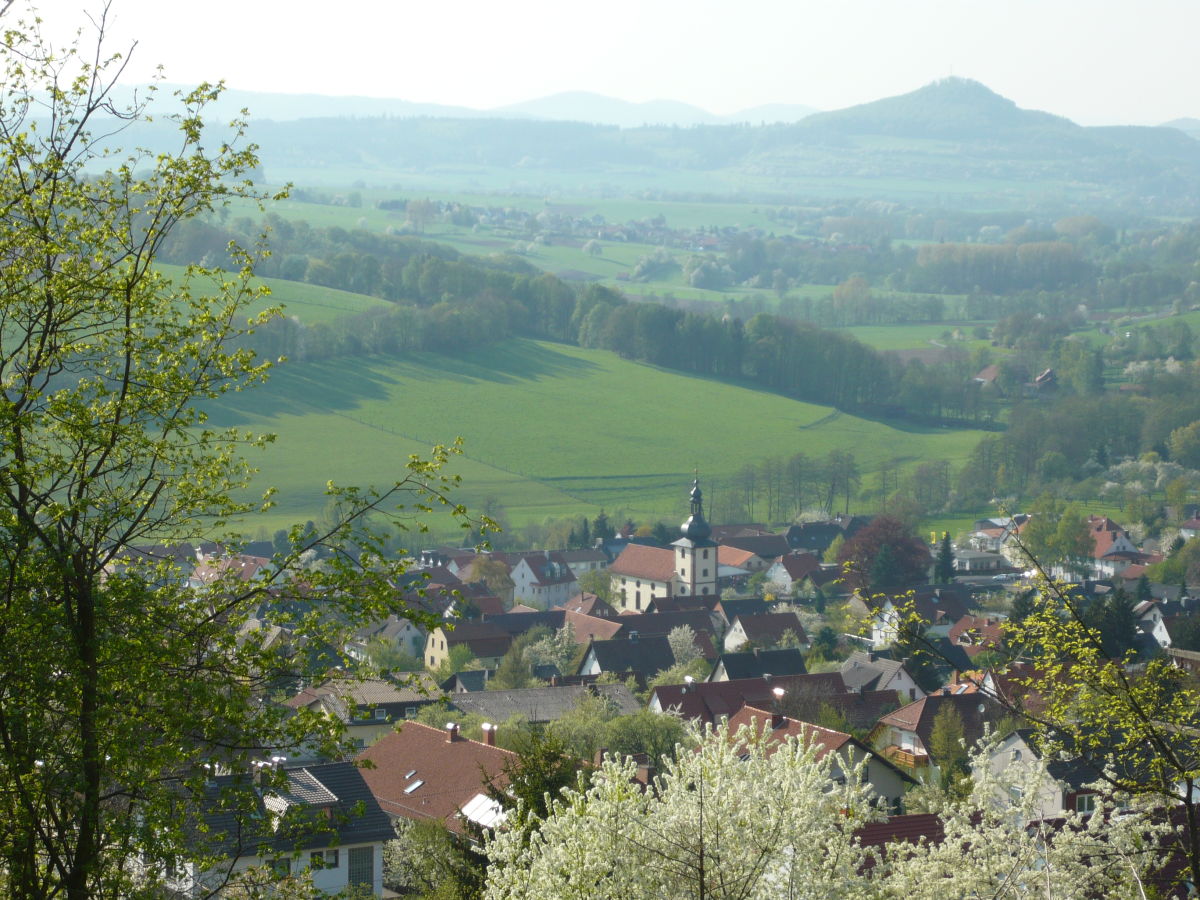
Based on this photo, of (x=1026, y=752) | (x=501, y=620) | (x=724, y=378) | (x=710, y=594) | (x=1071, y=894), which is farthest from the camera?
(x=724, y=378)

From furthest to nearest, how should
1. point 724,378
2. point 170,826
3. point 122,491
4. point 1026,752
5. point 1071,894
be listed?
point 724,378 → point 1026,752 → point 1071,894 → point 122,491 → point 170,826

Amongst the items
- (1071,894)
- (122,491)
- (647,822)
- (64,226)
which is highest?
(64,226)

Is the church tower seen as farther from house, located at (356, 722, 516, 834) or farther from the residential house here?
house, located at (356, 722, 516, 834)

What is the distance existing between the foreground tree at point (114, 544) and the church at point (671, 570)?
59.7 metres

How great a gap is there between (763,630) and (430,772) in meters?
29.9

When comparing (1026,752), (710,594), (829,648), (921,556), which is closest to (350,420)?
(710,594)

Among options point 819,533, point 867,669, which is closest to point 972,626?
point 867,669

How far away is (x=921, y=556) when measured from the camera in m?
68.4

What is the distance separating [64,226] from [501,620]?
169ft

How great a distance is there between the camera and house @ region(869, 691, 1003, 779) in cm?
3503

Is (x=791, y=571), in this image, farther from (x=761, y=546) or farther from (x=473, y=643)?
(x=473, y=643)

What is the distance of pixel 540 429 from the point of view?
90.1 meters

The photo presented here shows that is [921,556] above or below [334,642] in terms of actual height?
below

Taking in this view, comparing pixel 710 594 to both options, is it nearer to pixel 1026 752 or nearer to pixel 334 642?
pixel 1026 752
